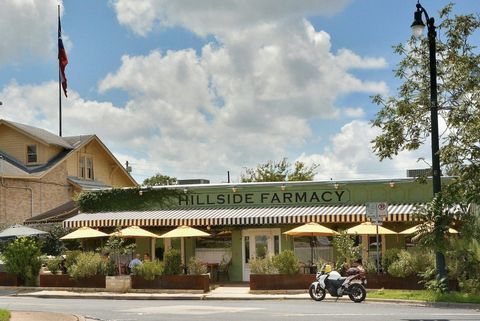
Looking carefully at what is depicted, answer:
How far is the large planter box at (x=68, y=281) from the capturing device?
2880 cm

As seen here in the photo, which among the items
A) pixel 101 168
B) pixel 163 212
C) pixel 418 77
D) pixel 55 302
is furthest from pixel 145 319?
pixel 101 168

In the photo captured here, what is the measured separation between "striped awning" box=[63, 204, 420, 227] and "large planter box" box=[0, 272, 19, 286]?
413 cm

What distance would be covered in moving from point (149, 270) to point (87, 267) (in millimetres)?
2597

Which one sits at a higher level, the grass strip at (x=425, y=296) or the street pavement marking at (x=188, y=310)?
the grass strip at (x=425, y=296)

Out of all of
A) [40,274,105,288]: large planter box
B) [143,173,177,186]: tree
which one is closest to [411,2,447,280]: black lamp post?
[40,274,105,288]: large planter box

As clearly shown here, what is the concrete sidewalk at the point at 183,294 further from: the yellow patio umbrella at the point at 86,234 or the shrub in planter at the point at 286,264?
the yellow patio umbrella at the point at 86,234

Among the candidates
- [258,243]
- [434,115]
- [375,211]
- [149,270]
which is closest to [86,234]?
[149,270]

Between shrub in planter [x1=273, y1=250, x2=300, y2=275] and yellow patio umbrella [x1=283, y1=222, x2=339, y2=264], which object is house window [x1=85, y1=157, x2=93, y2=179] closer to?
yellow patio umbrella [x1=283, y1=222, x2=339, y2=264]

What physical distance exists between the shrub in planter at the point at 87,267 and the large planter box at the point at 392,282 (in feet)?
33.0

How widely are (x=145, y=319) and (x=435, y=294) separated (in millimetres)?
8654

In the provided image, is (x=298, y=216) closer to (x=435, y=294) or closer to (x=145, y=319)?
(x=435, y=294)

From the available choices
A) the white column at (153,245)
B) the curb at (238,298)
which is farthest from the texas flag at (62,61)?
the curb at (238,298)

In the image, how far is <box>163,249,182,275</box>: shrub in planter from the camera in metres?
28.0

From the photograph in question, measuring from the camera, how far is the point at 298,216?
31.1 meters
